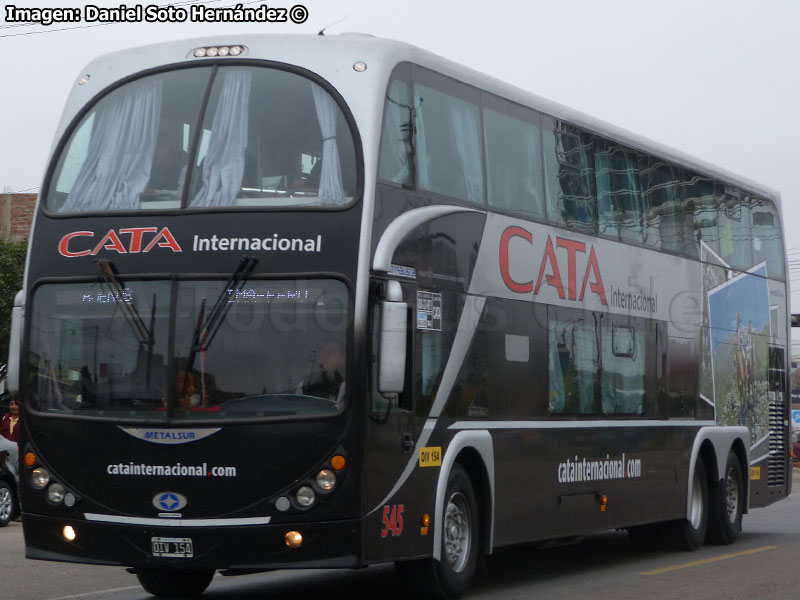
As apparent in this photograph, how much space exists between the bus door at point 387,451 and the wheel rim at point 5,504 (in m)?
10.0

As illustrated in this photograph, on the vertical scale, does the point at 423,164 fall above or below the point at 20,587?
above

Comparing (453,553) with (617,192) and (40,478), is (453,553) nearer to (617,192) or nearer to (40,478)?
(40,478)

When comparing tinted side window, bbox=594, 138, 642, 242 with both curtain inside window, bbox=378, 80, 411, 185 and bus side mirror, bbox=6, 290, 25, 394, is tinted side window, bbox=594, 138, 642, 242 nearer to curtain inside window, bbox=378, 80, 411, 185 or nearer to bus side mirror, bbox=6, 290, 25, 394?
curtain inside window, bbox=378, 80, 411, 185

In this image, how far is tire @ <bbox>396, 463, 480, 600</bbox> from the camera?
10375mm

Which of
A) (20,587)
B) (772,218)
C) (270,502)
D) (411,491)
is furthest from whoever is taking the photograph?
(772,218)

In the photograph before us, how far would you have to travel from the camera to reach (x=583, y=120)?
44.9 feet

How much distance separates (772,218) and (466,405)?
9.28 metres

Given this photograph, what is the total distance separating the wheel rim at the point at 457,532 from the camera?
1066cm

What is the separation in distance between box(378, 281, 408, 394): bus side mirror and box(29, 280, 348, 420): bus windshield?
0.28 m

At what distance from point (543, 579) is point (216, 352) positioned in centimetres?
475

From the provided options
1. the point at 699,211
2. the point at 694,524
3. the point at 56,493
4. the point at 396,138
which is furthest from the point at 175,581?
the point at 699,211

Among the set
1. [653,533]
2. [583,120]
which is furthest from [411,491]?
[653,533]

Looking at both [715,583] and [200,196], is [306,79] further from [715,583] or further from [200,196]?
[715,583]

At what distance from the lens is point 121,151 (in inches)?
402
